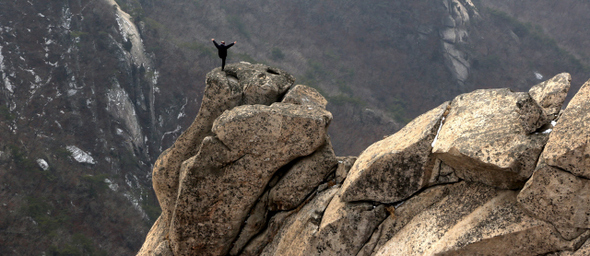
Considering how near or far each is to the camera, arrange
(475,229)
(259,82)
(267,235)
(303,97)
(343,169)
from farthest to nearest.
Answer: (259,82) → (303,97) → (267,235) → (343,169) → (475,229)

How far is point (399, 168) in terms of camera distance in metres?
10.5

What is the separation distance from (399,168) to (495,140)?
2.56m

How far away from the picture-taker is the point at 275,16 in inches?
3123

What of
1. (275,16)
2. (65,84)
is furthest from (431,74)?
(65,84)

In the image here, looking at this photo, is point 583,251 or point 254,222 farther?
point 254,222

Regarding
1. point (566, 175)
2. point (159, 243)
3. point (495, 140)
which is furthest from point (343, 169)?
point (159, 243)

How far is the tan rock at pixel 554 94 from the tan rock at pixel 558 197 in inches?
87.5

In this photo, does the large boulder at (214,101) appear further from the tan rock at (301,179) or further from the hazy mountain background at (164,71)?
the hazy mountain background at (164,71)

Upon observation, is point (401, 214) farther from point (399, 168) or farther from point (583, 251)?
point (583, 251)

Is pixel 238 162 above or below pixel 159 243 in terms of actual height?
above

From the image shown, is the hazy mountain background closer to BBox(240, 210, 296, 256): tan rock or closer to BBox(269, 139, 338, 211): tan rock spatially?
BBox(240, 210, 296, 256): tan rock

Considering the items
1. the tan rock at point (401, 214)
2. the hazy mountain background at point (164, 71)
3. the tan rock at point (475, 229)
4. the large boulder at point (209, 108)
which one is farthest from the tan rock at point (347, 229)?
the hazy mountain background at point (164, 71)

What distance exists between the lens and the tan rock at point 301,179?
12.9 metres

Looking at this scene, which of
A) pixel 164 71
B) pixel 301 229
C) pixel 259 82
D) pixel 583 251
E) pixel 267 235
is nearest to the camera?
pixel 583 251
